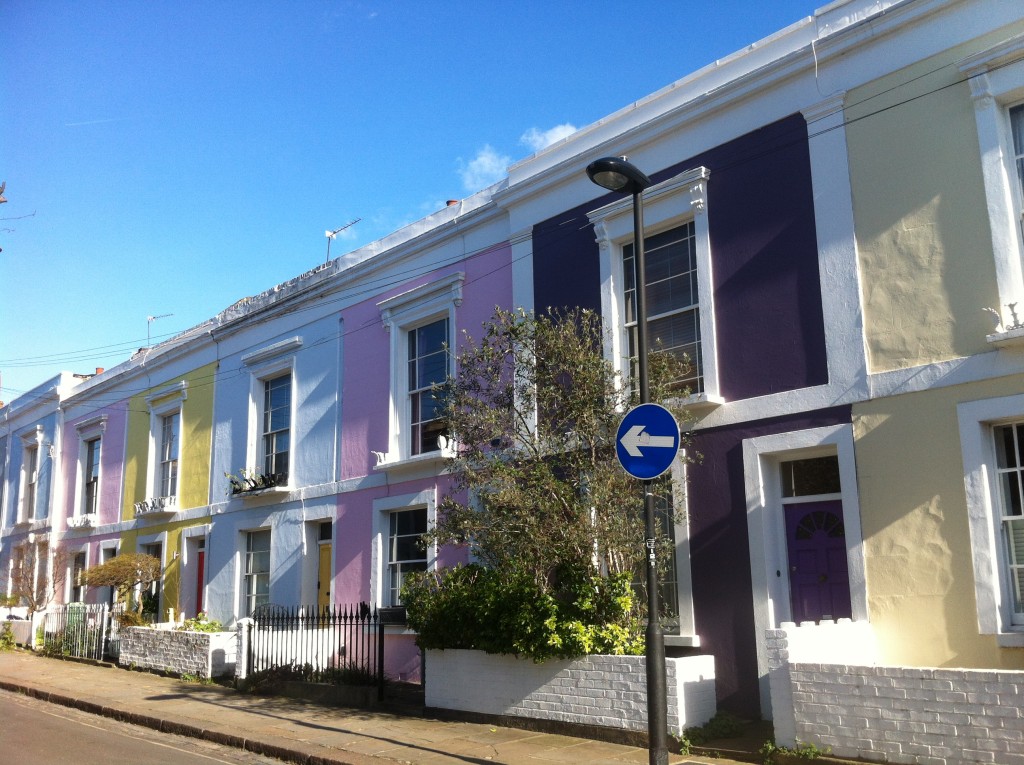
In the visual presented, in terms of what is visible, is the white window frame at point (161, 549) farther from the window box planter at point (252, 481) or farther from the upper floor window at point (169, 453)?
the window box planter at point (252, 481)

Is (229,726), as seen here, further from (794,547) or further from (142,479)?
(142,479)

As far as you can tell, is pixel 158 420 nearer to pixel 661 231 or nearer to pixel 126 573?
pixel 126 573

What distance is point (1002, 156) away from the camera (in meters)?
9.37

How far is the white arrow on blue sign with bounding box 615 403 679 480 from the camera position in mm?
7910

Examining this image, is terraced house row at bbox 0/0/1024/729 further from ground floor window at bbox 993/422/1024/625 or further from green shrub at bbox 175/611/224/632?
green shrub at bbox 175/611/224/632

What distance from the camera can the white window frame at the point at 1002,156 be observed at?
29.9ft

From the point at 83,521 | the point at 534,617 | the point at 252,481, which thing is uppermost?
the point at 252,481

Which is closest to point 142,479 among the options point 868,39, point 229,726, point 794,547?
point 229,726

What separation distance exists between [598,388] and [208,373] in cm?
1298

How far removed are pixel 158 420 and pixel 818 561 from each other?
16.9 meters

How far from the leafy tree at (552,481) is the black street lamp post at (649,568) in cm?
213

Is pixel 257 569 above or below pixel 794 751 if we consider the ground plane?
above

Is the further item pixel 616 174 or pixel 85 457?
pixel 85 457

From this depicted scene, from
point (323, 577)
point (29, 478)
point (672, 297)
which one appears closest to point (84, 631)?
point (323, 577)
